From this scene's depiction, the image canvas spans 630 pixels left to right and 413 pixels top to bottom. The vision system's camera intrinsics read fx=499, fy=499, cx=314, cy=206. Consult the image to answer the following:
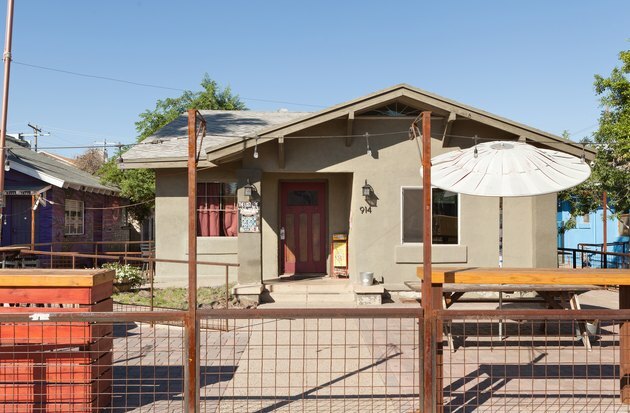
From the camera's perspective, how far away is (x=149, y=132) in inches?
1119

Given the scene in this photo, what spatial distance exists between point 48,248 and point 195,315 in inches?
574

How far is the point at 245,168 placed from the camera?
35.5 feet

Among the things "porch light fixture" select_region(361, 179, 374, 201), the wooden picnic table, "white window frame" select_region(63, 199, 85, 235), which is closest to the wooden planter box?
the wooden picnic table

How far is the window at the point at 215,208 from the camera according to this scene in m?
12.3

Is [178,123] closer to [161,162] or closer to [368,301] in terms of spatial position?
[161,162]

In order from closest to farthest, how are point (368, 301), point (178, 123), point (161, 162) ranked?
point (368, 301) → point (161, 162) → point (178, 123)

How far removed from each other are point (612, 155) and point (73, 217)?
66.1 feet

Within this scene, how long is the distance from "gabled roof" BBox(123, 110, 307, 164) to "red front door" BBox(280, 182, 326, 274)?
1.82m

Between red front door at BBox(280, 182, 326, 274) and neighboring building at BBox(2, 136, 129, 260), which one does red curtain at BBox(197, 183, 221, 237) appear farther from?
neighboring building at BBox(2, 136, 129, 260)

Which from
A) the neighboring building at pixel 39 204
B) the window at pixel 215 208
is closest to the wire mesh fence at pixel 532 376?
the window at pixel 215 208

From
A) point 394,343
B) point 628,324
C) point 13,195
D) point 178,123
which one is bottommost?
point 394,343

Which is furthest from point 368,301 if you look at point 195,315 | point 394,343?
point 195,315

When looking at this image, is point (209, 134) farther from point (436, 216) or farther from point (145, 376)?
point (145, 376)

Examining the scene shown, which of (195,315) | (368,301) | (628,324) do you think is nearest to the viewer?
(195,315)
